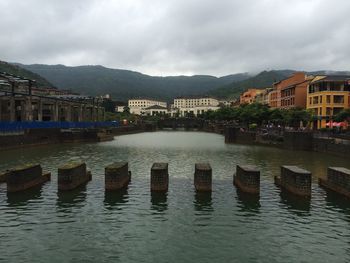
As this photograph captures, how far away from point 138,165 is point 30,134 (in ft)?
121

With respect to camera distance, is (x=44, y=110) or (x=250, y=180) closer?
(x=250, y=180)

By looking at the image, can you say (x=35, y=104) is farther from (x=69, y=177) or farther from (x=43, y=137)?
(x=69, y=177)

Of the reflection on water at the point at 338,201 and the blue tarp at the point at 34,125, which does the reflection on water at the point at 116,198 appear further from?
the blue tarp at the point at 34,125

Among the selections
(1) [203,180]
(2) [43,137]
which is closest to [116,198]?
(1) [203,180]

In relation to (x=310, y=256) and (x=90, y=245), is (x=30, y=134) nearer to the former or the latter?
(x=90, y=245)

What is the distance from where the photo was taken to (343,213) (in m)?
23.3

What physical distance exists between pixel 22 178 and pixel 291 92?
108 metres

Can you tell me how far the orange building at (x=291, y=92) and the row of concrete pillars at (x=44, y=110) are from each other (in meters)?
70.2

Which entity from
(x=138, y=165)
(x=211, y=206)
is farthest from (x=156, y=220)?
(x=138, y=165)

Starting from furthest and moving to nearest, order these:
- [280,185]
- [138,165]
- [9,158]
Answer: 1. [9,158]
2. [138,165]
3. [280,185]

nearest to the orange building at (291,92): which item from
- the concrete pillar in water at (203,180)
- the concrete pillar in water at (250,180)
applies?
the concrete pillar in water at (250,180)

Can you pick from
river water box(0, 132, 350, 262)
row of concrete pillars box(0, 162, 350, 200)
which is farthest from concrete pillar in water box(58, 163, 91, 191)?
river water box(0, 132, 350, 262)

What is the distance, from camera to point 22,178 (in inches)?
1099

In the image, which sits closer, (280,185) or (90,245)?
(90,245)
